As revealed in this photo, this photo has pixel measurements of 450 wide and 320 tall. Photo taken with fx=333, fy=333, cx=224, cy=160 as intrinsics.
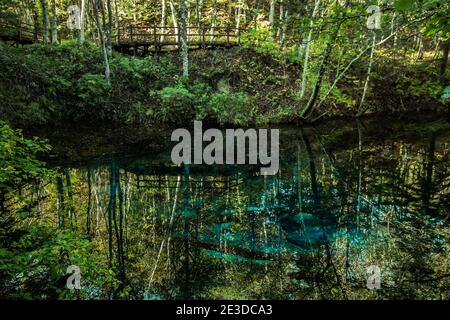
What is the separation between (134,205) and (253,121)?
1150 centimetres

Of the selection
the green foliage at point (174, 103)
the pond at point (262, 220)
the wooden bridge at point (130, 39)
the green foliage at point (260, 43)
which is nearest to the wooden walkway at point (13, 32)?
the wooden bridge at point (130, 39)

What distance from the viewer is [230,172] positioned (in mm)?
11906

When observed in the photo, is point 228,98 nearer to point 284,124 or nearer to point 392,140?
point 284,124

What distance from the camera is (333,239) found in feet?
23.6

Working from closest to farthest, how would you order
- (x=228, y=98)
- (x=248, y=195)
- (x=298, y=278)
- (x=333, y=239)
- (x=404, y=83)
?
(x=298, y=278)
(x=333, y=239)
(x=248, y=195)
(x=228, y=98)
(x=404, y=83)

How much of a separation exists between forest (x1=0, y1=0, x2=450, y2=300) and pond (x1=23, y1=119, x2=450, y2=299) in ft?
0.15

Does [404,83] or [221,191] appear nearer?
[221,191]

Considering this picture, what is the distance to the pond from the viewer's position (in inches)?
227

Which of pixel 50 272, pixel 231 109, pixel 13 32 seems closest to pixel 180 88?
pixel 231 109

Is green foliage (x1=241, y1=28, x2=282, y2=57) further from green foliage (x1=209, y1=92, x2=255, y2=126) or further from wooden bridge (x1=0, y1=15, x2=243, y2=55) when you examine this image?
green foliage (x1=209, y1=92, x2=255, y2=126)

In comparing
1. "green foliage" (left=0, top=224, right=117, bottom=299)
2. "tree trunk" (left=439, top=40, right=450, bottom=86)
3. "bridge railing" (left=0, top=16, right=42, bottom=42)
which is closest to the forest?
"green foliage" (left=0, top=224, right=117, bottom=299)

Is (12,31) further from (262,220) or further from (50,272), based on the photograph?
(262,220)
